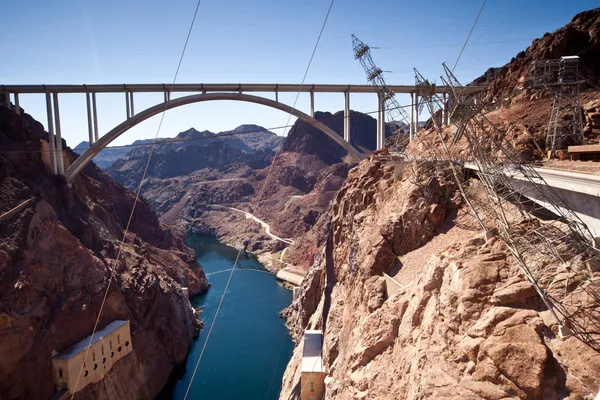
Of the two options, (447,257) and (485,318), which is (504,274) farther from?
(447,257)

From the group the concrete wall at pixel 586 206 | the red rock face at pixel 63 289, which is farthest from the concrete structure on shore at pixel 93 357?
the concrete wall at pixel 586 206

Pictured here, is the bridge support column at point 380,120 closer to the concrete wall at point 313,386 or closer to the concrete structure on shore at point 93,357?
the concrete wall at point 313,386

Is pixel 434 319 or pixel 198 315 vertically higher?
pixel 434 319

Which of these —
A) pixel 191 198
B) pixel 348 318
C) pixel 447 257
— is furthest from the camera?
pixel 191 198

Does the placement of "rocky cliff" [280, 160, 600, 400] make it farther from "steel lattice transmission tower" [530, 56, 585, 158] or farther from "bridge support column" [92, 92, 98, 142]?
"bridge support column" [92, 92, 98, 142]

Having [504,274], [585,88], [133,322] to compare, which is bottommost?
[133,322]

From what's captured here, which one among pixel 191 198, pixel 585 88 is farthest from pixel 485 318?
pixel 191 198

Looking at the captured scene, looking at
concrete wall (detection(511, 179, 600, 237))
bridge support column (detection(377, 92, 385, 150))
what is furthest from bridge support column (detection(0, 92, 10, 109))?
concrete wall (detection(511, 179, 600, 237))
